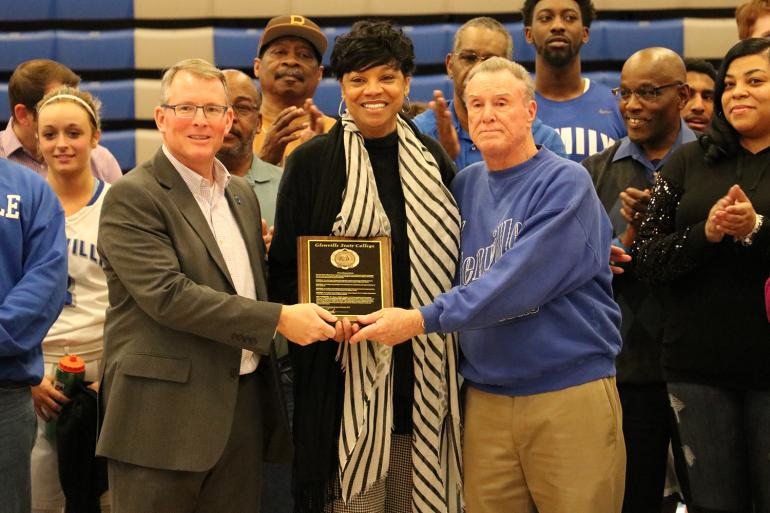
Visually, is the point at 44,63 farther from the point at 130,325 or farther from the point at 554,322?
the point at 554,322

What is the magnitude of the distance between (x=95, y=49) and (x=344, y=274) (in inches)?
195

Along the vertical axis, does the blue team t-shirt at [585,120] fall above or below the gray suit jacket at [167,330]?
above

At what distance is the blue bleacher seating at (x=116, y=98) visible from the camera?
662 centimetres

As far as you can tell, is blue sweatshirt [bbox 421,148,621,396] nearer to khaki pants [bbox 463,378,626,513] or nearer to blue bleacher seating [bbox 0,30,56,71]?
khaki pants [bbox 463,378,626,513]

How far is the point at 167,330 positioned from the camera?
233 cm

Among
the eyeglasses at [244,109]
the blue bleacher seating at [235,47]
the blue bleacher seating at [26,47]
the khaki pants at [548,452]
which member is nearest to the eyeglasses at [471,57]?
the eyeglasses at [244,109]

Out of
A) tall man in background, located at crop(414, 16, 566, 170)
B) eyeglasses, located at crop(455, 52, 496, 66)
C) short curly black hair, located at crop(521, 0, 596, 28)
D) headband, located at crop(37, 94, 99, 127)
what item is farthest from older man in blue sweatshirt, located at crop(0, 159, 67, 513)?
short curly black hair, located at crop(521, 0, 596, 28)

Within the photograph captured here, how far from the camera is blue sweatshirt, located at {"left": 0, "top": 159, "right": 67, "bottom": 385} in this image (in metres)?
2.51

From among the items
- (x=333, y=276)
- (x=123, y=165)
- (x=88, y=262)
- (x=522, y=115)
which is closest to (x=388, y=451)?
(x=333, y=276)

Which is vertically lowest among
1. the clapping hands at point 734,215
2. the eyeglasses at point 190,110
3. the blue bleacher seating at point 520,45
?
the clapping hands at point 734,215

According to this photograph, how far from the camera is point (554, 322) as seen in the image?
2.42m

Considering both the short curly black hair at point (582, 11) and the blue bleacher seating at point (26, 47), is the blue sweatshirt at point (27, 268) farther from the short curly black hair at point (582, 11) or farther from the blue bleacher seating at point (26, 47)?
the blue bleacher seating at point (26, 47)

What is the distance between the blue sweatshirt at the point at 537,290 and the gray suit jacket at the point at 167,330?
1.77ft

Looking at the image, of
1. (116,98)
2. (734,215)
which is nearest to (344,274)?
(734,215)
